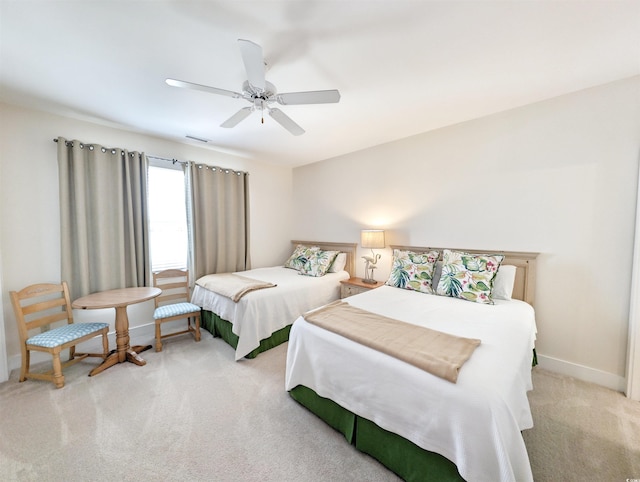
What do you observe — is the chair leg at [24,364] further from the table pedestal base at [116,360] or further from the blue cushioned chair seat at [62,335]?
the table pedestal base at [116,360]

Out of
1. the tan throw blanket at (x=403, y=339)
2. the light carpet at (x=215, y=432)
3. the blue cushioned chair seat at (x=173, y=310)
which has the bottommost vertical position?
the light carpet at (x=215, y=432)

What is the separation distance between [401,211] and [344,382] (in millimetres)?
2400

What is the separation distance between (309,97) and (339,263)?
252cm

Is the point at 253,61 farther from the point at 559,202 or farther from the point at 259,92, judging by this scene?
the point at 559,202

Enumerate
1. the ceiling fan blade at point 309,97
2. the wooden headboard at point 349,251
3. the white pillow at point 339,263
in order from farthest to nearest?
the wooden headboard at point 349,251 → the white pillow at point 339,263 → the ceiling fan blade at point 309,97

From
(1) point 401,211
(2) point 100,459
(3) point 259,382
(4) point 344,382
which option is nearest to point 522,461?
(4) point 344,382

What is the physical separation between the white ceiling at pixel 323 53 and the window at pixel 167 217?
87cm

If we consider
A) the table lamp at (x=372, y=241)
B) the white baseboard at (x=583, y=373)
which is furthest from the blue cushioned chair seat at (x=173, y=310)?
the white baseboard at (x=583, y=373)

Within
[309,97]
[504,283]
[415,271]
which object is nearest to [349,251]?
[415,271]

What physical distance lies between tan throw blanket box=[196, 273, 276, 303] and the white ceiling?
191 cm

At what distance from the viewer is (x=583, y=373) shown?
7.11 ft

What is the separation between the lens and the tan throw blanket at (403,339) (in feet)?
3.99

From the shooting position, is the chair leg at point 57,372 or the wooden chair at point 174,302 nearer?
the chair leg at point 57,372

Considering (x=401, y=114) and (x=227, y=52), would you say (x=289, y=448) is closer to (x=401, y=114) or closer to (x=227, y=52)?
(x=227, y=52)
